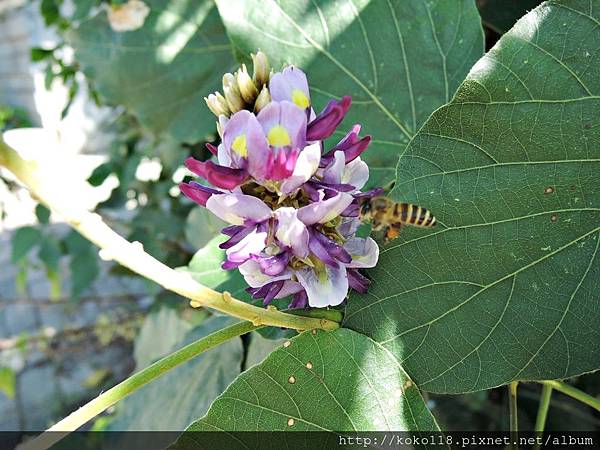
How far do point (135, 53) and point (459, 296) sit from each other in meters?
0.99

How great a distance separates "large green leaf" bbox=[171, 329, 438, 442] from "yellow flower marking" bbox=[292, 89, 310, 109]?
194 millimetres

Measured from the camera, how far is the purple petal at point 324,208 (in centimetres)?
52

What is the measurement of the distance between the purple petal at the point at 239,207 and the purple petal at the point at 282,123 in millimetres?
48

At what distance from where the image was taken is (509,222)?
0.57m

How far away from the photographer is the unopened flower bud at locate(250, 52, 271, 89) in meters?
0.54

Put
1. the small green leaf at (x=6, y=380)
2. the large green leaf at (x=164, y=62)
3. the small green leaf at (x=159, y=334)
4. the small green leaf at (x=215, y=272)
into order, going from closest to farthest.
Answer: the small green leaf at (x=215, y=272)
the large green leaf at (x=164, y=62)
the small green leaf at (x=159, y=334)
the small green leaf at (x=6, y=380)

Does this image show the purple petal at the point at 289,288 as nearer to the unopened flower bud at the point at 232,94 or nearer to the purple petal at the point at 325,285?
the purple petal at the point at 325,285

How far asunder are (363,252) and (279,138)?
0.13 metres

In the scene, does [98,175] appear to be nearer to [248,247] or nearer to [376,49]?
[376,49]

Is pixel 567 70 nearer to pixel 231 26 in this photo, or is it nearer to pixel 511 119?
pixel 511 119

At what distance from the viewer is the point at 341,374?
0.56m

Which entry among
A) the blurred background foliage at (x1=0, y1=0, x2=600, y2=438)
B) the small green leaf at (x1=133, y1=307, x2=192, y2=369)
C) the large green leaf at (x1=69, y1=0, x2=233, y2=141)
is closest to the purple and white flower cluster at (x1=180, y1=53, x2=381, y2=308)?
the blurred background foliage at (x1=0, y1=0, x2=600, y2=438)

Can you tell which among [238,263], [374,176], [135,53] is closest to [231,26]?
[374,176]

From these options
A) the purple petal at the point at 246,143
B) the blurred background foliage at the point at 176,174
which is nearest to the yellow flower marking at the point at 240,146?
the purple petal at the point at 246,143
